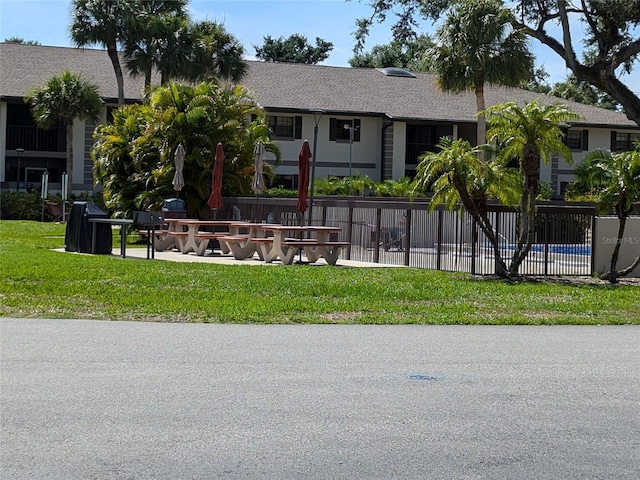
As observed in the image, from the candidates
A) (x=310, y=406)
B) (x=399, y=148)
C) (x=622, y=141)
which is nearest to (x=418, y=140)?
(x=399, y=148)

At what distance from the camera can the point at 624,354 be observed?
1005cm

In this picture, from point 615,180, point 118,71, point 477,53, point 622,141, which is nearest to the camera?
point 615,180

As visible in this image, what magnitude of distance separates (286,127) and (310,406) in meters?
39.0

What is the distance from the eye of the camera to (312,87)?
4709cm

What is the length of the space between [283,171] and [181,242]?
21240mm

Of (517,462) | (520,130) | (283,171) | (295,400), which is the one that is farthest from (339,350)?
(283,171)

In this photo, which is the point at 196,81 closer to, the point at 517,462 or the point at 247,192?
the point at 247,192

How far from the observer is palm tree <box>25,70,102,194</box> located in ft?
129

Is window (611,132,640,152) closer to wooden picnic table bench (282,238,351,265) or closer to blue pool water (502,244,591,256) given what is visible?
blue pool water (502,244,591,256)

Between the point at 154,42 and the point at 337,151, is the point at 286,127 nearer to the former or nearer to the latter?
the point at 337,151

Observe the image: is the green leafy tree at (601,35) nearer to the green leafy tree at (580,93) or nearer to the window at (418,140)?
the window at (418,140)

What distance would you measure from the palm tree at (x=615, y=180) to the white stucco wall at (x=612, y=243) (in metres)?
0.87

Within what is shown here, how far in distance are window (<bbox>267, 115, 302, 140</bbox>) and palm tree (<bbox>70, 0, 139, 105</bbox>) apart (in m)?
8.09

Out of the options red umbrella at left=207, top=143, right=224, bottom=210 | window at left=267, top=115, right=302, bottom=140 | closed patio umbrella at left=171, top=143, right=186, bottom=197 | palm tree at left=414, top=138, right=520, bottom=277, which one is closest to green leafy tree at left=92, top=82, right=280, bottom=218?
closed patio umbrella at left=171, top=143, right=186, bottom=197
